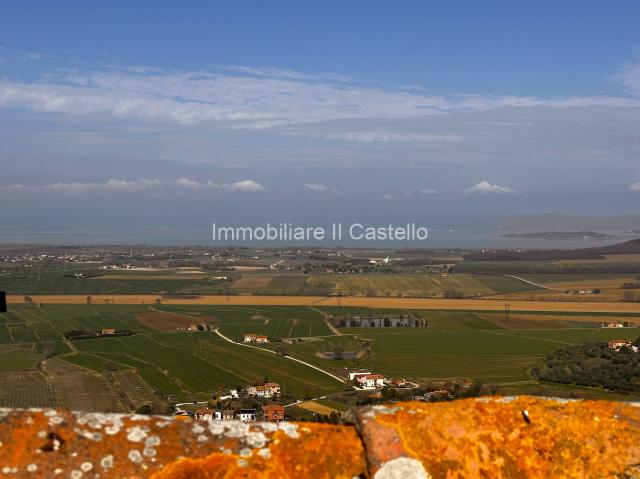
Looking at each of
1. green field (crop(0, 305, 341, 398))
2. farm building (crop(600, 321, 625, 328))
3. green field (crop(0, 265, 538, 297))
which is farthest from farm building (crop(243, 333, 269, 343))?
green field (crop(0, 265, 538, 297))

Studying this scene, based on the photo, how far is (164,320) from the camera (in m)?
60.4

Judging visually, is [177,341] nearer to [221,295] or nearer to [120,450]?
[221,295]

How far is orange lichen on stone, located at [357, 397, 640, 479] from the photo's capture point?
337 cm

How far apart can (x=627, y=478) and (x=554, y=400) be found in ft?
1.81

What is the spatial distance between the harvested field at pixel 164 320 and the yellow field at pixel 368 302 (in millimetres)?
10090

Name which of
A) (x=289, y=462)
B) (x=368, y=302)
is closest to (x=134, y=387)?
(x=289, y=462)

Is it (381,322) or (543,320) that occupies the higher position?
(543,320)

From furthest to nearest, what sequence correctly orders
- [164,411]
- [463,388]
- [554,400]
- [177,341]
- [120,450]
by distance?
[177,341], [463,388], [164,411], [554,400], [120,450]

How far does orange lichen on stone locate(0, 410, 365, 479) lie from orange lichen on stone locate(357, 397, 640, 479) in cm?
20

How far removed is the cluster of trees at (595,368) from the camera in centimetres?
3131

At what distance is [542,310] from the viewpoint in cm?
6819

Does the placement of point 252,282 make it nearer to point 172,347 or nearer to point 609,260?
point 172,347

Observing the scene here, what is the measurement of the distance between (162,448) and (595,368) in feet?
116

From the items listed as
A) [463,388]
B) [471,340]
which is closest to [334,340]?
[471,340]
